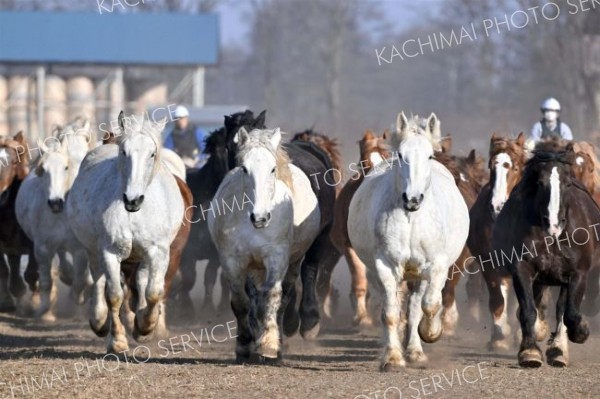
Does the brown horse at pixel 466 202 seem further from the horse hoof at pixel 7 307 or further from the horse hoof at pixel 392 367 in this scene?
the horse hoof at pixel 7 307

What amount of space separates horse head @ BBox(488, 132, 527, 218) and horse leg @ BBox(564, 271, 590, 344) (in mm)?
1816

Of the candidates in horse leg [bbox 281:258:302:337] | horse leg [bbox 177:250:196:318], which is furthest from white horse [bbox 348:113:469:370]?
horse leg [bbox 177:250:196:318]

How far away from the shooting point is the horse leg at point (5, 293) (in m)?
15.4

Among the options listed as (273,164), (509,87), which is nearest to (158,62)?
(509,87)

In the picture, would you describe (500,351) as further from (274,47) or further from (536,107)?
(274,47)

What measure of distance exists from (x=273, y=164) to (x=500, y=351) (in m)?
3.09

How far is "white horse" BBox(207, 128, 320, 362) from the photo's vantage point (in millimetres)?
10172

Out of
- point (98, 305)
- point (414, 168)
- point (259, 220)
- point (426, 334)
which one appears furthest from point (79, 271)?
point (414, 168)

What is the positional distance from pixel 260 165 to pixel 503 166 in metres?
3.09

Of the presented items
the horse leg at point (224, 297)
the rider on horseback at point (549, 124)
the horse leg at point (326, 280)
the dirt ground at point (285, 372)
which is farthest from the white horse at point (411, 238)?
the rider on horseback at point (549, 124)

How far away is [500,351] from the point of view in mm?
11688

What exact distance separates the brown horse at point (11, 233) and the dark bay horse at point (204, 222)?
2051 millimetres

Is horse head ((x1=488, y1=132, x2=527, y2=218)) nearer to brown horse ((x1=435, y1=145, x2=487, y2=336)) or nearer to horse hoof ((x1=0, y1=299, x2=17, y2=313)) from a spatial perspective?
brown horse ((x1=435, y1=145, x2=487, y2=336))

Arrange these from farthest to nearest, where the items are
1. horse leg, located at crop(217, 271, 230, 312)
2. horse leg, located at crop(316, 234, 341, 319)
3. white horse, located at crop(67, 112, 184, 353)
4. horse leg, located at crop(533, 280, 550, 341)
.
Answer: horse leg, located at crop(217, 271, 230, 312) < horse leg, located at crop(316, 234, 341, 319) < horse leg, located at crop(533, 280, 550, 341) < white horse, located at crop(67, 112, 184, 353)
